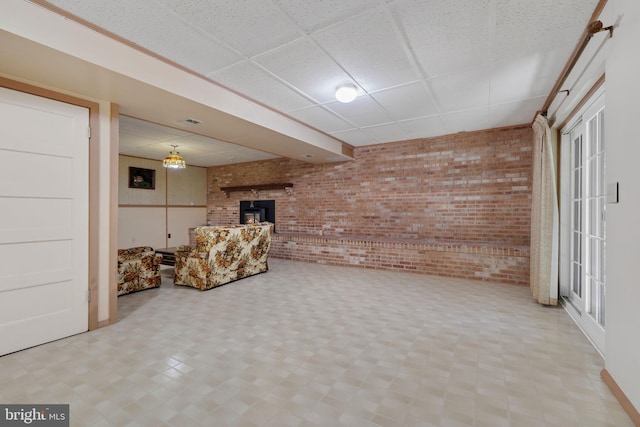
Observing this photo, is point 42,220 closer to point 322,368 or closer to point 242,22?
point 242,22

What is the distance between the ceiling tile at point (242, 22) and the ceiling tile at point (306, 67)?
0.14 metres

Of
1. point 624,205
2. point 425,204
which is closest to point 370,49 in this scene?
point 624,205

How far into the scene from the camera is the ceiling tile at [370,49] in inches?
83.0

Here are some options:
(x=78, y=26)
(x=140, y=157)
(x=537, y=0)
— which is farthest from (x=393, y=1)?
(x=140, y=157)

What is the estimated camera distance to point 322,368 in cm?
199

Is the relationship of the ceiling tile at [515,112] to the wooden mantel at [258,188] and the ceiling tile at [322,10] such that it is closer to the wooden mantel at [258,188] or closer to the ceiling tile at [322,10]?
the ceiling tile at [322,10]

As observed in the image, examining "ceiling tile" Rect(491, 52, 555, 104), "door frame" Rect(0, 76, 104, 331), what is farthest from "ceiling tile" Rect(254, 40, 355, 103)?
"door frame" Rect(0, 76, 104, 331)

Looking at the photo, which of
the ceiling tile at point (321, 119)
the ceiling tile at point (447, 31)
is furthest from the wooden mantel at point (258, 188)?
the ceiling tile at point (447, 31)

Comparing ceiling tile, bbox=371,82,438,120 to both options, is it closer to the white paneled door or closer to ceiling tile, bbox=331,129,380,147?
ceiling tile, bbox=331,129,380,147

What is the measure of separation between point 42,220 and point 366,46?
3.11 metres

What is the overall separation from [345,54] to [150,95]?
1867 mm

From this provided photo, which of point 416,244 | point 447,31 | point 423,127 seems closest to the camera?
point 447,31

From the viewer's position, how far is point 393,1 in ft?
6.14

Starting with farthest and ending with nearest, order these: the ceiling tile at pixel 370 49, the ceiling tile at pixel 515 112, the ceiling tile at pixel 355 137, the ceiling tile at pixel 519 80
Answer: the ceiling tile at pixel 355 137, the ceiling tile at pixel 515 112, the ceiling tile at pixel 519 80, the ceiling tile at pixel 370 49
